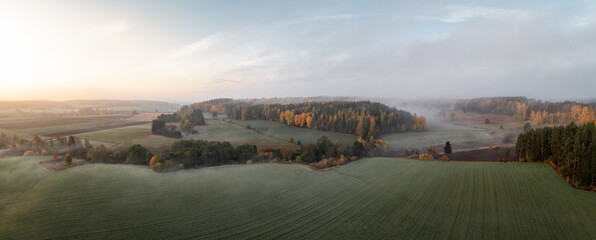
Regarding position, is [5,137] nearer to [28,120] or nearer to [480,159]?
[28,120]

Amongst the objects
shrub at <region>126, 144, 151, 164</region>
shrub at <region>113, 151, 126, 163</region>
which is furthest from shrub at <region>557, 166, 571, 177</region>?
shrub at <region>113, 151, 126, 163</region>

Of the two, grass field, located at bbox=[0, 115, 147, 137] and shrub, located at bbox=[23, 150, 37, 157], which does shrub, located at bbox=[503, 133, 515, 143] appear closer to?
shrub, located at bbox=[23, 150, 37, 157]

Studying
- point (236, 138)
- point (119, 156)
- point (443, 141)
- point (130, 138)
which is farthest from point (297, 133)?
point (119, 156)

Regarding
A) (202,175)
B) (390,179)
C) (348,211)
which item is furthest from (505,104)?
(202,175)

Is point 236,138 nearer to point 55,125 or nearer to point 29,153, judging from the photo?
point 55,125

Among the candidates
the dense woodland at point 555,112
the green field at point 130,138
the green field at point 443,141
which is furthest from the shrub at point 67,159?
the dense woodland at point 555,112

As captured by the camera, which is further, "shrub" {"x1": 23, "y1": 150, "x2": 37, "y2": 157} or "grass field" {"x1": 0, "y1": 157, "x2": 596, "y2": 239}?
"shrub" {"x1": 23, "y1": 150, "x2": 37, "y2": 157}
